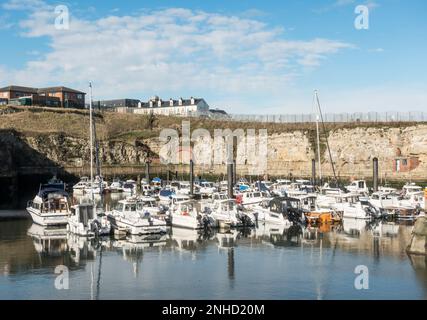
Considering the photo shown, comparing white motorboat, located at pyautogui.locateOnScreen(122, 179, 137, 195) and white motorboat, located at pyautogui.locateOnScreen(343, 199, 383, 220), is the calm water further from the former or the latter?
white motorboat, located at pyautogui.locateOnScreen(122, 179, 137, 195)

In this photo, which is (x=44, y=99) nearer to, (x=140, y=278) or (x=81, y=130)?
(x=81, y=130)

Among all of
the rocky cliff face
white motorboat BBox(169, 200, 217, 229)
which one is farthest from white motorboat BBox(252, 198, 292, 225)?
the rocky cliff face

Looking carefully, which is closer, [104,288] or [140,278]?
[104,288]

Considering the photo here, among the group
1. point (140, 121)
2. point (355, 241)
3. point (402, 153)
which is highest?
point (140, 121)

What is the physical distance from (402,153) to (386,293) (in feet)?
213

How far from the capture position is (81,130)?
4380 inches

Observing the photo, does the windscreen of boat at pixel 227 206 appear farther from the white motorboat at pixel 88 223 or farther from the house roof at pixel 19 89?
the house roof at pixel 19 89

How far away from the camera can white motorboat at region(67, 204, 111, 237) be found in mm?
38875

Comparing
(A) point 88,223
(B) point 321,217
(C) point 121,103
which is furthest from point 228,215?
(C) point 121,103

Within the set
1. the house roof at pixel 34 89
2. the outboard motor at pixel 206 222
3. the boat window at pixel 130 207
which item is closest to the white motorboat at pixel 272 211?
the outboard motor at pixel 206 222

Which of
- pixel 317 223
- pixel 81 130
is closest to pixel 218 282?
pixel 317 223

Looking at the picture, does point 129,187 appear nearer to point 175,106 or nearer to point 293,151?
point 293,151

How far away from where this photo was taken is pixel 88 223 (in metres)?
39.2

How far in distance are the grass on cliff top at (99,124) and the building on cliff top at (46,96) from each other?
11.5 meters
